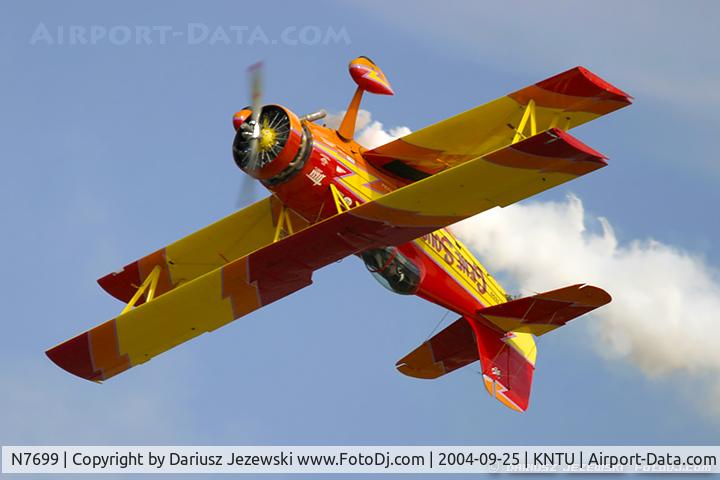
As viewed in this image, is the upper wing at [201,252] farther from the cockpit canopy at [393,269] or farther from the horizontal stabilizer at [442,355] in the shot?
the horizontal stabilizer at [442,355]

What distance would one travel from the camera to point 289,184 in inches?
850

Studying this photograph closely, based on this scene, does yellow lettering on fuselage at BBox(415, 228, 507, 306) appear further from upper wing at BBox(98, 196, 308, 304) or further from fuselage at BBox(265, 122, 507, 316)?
upper wing at BBox(98, 196, 308, 304)

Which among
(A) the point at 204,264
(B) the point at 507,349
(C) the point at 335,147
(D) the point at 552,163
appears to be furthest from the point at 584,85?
(A) the point at 204,264

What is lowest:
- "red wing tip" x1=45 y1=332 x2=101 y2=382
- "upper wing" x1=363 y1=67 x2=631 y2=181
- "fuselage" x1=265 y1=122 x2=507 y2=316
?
"red wing tip" x1=45 y1=332 x2=101 y2=382

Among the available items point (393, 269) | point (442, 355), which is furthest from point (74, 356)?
point (442, 355)

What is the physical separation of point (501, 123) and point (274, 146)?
371 centimetres

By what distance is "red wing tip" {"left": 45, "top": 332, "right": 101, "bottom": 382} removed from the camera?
74.6 feet

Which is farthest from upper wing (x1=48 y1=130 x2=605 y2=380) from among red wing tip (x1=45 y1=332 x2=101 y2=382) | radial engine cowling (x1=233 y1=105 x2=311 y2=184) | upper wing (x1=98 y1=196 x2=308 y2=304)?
upper wing (x1=98 y1=196 x2=308 y2=304)

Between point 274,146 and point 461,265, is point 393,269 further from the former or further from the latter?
point 274,146

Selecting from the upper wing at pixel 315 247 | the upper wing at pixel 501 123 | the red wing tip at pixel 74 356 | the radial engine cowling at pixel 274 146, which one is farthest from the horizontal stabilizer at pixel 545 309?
the red wing tip at pixel 74 356

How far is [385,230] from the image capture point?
21.0 metres

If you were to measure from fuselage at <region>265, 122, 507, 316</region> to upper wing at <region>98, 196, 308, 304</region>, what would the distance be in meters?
2.08

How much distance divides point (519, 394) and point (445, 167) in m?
4.74

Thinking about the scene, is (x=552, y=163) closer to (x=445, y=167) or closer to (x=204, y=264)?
(x=445, y=167)
